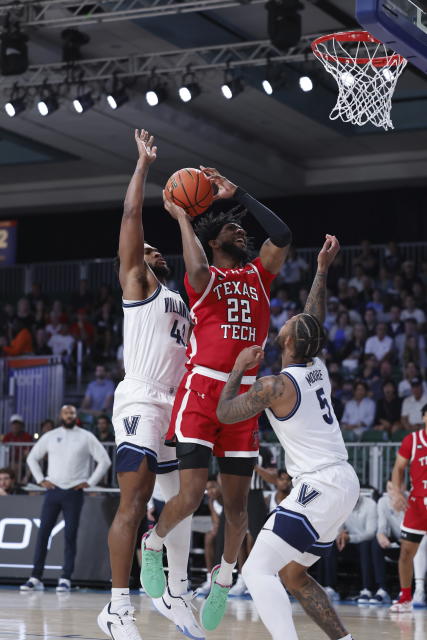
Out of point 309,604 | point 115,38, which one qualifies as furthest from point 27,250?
point 309,604

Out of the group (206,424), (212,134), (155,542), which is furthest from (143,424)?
(212,134)

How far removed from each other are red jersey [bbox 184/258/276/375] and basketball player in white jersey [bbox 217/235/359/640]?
67 cm

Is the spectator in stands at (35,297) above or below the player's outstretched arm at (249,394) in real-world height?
above

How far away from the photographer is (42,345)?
77.9ft

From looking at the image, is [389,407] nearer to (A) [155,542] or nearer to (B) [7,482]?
(B) [7,482]

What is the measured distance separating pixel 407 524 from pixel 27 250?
62.8ft

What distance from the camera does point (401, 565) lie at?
12328 mm

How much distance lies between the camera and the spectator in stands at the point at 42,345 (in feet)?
76.6

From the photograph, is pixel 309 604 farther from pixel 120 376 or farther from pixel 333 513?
pixel 120 376

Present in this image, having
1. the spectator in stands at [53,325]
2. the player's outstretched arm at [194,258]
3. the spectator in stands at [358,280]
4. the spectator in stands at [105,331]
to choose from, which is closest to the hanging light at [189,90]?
the spectator in stands at [358,280]

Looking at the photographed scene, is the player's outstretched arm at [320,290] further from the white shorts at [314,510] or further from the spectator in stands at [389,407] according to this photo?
the spectator in stands at [389,407]

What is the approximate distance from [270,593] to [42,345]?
60.0ft

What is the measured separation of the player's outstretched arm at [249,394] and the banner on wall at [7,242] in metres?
22.9

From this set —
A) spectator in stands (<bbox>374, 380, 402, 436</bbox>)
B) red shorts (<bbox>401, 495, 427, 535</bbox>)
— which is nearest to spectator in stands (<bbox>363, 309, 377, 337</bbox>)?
spectator in stands (<bbox>374, 380, 402, 436</bbox>)
